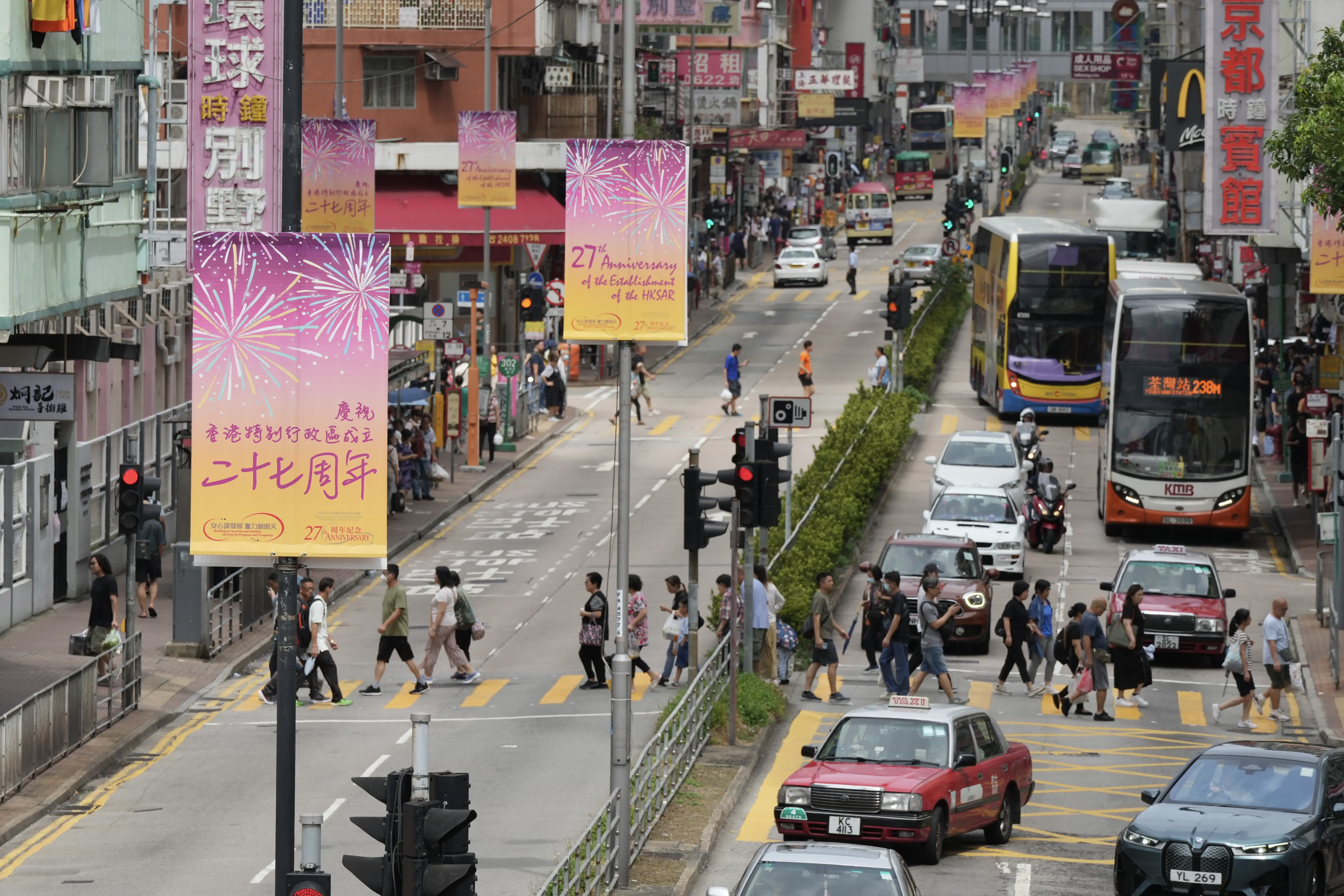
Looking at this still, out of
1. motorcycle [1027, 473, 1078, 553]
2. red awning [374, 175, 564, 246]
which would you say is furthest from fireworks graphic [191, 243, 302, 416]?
red awning [374, 175, 564, 246]

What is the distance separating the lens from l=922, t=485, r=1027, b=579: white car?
119ft

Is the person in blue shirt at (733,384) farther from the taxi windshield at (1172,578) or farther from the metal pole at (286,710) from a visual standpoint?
the metal pole at (286,710)

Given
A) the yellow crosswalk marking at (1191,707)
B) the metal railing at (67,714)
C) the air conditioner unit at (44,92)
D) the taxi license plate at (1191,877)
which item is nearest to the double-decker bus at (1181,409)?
the yellow crosswalk marking at (1191,707)

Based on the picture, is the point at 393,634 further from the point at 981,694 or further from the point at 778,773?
the point at 981,694

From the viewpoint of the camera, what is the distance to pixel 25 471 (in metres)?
32.7

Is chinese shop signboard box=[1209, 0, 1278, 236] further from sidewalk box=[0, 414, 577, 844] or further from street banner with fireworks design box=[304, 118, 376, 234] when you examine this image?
sidewalk box=[0, 414, 577, 844]

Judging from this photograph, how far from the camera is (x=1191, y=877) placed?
17.8m

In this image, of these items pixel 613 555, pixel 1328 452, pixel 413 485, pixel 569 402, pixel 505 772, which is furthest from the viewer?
pixel 569 402

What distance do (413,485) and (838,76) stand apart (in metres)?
59.7

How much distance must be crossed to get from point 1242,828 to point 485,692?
500 inches

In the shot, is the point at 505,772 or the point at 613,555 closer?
the point at 505,772

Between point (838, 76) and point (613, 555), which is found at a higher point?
point (838, 76)

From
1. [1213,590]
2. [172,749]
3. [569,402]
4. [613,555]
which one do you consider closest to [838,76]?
[569,402]

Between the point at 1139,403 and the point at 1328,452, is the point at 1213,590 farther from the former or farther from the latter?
the point at 1139,403
